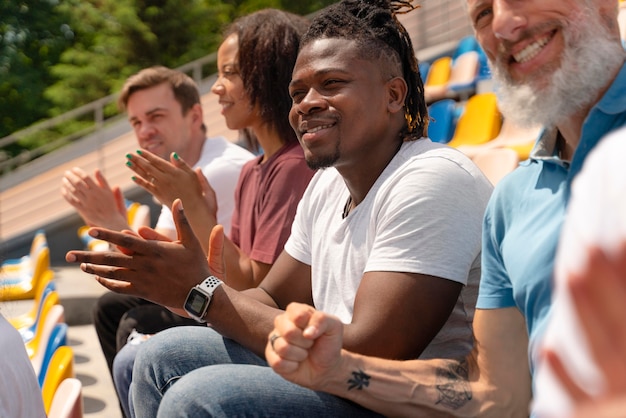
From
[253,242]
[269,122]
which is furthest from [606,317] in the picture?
[269,122]

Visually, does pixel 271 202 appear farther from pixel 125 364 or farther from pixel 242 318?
pixel 242 318

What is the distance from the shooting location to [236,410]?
1.53 m

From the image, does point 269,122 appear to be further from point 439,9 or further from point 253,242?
point 439,9

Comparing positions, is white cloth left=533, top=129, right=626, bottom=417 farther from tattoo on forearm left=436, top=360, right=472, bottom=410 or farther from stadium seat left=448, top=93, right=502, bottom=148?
stadium seat left=448, top=93, right=502, bottom=148

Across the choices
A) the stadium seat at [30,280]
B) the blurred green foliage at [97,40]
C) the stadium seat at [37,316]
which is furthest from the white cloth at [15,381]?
the blurred green foliage at [97,40]

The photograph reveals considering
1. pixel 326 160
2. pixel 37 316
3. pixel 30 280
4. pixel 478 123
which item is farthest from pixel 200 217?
pixel 478 123

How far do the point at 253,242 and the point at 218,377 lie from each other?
1.16 meters

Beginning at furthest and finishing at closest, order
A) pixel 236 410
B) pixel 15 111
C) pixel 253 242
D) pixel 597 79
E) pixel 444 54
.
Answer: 1. pixel 15 111
2. pixel 444 54
3. pixel 253 242
4. pixel 236 410
5. pixel 597 79

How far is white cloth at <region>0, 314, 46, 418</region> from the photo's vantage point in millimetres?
1739

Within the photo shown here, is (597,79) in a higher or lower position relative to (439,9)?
higher

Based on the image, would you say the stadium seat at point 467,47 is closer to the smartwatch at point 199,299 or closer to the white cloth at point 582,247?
the smartwatch at point 199,299

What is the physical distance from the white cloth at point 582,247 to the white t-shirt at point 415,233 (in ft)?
3.49

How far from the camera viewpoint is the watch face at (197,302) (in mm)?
1804

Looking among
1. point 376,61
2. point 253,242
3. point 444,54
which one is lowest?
point 444,54
